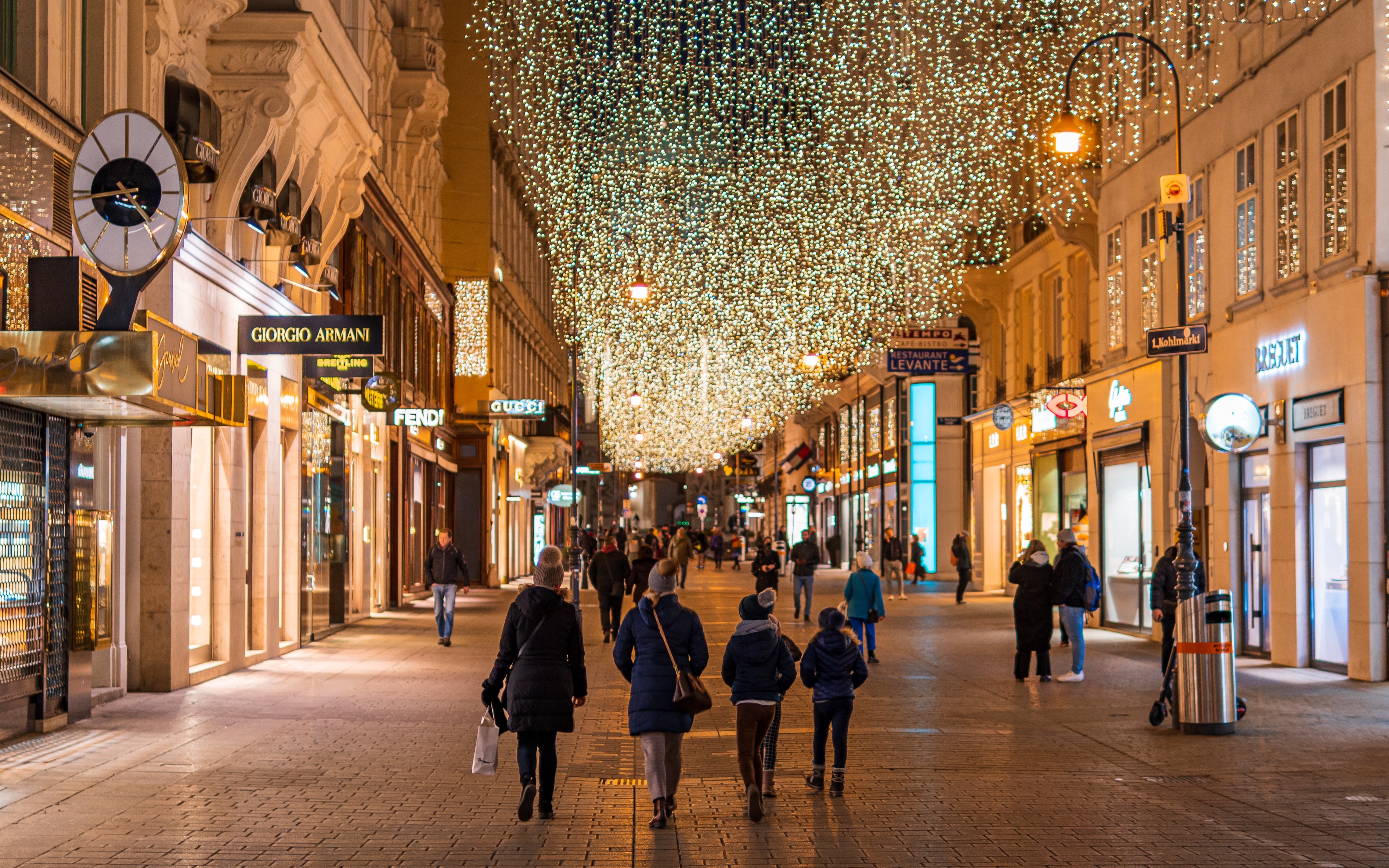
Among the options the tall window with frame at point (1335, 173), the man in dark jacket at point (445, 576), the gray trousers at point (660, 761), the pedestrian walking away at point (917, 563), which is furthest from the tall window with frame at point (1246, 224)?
the pedestrian walking away at point (917, 563)

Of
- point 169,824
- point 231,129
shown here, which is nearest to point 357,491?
point 231,129

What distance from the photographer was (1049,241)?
111 feet

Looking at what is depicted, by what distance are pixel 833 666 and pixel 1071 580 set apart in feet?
30.2

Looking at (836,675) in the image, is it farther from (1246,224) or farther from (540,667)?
(1246,224)

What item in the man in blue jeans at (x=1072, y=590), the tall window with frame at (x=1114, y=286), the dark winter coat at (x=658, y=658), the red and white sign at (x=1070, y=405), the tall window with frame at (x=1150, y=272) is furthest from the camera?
the red and white sign at (x=1070, y=405)

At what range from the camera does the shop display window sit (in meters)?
18.6

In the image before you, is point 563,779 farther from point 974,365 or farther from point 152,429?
point 974,365

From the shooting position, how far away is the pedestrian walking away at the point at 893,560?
37.8 metres

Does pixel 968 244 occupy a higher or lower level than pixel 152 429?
higher

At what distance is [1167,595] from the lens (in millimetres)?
16703

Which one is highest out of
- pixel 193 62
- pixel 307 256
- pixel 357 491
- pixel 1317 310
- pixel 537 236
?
pixel 537 236

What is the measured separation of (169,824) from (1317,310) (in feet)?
49.6

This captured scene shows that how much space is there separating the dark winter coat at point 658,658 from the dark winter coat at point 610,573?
14871 mm

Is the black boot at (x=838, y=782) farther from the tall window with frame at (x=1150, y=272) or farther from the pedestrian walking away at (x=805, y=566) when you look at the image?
the pedestrian walking away at (x=805, y=566)
